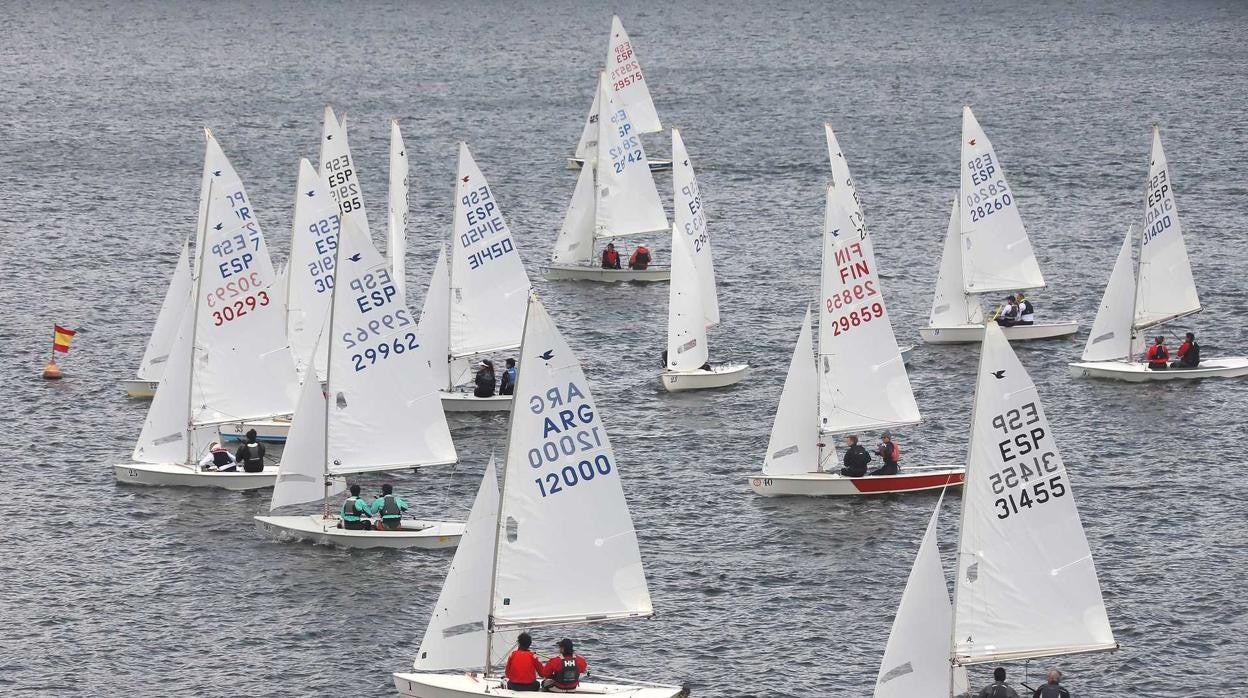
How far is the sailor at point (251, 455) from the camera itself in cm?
5903

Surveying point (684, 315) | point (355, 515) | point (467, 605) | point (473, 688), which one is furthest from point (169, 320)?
point (473, 688)

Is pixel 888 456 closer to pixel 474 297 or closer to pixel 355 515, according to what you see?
pixel 355 515

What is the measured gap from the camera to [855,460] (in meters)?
57.3

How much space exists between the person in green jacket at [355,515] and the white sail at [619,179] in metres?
34.8

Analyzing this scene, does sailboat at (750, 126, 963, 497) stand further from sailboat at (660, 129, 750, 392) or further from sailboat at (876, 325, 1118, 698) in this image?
sailboat at (876, 325, 1118, 698)

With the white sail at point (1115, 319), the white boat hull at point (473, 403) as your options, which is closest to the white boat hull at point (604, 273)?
the white boat hull at point (473, 403)

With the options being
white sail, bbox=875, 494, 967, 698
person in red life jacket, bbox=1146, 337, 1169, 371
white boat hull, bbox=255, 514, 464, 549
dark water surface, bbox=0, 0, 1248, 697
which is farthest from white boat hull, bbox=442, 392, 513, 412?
white sail, bbox=875, 494, 967, 698

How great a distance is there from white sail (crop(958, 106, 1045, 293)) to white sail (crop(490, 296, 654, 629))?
35.2m

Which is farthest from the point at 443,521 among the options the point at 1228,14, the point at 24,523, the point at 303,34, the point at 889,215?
the point at 1228,14

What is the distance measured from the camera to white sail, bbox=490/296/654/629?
1619 inches

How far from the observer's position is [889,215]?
9931 cm

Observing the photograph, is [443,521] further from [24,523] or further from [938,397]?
[938,397]

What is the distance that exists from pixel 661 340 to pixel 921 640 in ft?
123

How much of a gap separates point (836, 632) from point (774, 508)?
907cm
